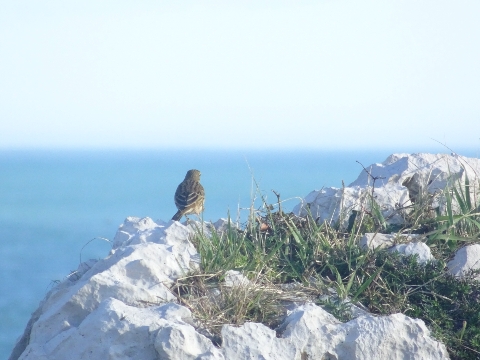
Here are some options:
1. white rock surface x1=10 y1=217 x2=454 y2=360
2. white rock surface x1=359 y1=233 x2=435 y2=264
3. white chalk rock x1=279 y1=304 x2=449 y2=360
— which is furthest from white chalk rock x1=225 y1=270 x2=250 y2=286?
white rock surface x1=359 y1=233 x2=435 y2=264

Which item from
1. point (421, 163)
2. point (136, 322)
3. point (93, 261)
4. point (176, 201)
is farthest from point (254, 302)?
point (176, 201)

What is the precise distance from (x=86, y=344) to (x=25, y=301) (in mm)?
40685

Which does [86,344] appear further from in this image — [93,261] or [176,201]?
[176,201]

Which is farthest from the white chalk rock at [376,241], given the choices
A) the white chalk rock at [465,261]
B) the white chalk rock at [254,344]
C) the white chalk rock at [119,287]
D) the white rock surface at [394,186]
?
the white chalk rock at [254,344]

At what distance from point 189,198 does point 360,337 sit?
5.36 meters

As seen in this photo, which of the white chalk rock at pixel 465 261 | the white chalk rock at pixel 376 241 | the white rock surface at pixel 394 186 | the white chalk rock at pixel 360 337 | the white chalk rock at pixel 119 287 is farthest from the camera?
the white rock surface at pixel 394 186

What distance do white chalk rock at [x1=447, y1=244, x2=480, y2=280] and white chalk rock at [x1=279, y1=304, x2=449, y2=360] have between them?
0.92 meters

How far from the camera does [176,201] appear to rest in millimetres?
9570

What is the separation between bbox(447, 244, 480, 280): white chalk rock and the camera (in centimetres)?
522

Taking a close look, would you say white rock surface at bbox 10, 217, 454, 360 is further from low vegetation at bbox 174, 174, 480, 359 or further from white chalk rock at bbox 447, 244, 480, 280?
white chalk rock at bbox 447, 244, 480, 280

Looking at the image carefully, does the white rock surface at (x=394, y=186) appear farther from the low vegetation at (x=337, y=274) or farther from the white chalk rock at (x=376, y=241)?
the white chalk rock at (x=376, y=241)

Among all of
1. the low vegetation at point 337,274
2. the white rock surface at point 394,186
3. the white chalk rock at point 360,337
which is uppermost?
the white rock surface at point 394,186

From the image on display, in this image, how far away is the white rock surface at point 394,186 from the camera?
20.4 feet

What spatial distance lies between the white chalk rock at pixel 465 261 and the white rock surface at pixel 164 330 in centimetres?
93
